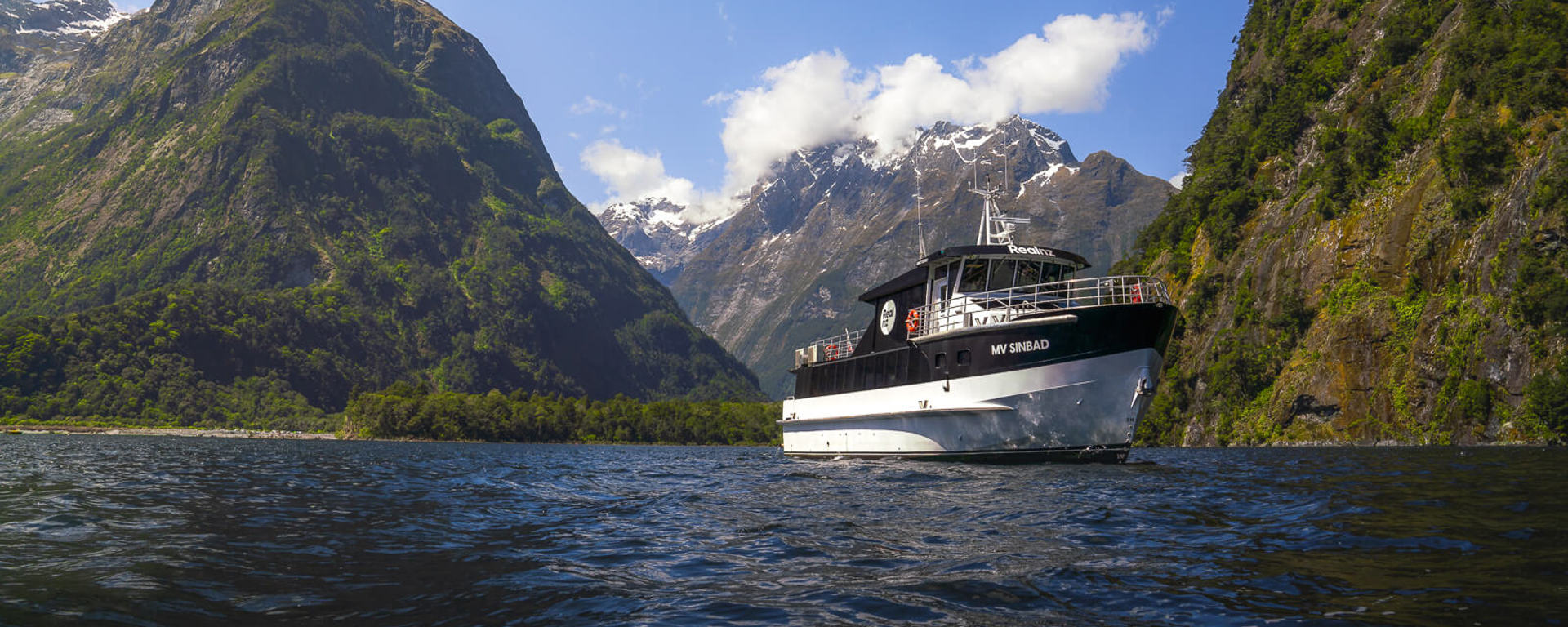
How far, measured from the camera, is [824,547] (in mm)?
11961

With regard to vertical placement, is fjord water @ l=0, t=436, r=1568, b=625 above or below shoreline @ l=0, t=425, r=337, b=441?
above

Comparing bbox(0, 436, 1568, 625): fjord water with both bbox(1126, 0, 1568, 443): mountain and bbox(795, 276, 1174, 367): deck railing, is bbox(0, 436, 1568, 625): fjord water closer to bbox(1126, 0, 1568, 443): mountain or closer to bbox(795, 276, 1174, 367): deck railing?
bbox(795, 276, 1174, 367): deck railing

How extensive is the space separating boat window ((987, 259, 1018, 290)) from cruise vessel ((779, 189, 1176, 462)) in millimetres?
46

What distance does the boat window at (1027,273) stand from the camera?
3416 centimetres

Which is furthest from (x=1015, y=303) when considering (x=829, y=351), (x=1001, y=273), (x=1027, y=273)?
(x=829, y=351)

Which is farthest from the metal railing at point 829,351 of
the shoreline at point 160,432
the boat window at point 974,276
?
the shoreline at point 160,432

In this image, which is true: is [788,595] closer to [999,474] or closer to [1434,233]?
[999,474]

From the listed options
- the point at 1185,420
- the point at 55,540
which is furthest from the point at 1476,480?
the point at 1185,420

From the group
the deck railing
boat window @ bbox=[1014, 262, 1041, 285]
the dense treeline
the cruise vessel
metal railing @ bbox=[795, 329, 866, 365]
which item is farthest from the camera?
the dense treeline

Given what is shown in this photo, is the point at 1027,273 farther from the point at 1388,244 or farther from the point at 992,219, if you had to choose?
the point at 1388,244

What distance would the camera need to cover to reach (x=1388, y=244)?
72.0 metres

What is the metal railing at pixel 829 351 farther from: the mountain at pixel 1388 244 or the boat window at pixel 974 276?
the mountain at pixel 1388 244

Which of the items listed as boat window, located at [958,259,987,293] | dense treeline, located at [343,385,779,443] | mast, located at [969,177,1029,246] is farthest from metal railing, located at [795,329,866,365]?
dense treeline, located at [343,385,779,443]

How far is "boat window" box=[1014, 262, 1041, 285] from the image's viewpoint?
112 ft
